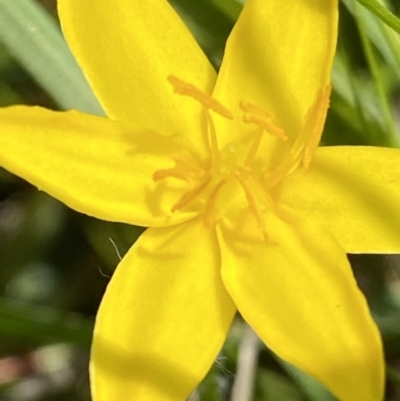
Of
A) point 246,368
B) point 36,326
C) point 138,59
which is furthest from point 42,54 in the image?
point 246,368

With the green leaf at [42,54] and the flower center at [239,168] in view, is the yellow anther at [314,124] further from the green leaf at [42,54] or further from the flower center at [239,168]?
the green leaf at [42,54]

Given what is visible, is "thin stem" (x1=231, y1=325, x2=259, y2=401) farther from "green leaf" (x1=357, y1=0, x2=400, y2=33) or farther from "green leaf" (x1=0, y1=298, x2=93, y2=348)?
"green leaf" (x1=357, y1=0, x2=400, y2=33)

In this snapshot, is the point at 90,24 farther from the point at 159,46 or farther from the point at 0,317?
the point at 0,317

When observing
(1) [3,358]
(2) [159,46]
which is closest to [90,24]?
(2) [159,46]

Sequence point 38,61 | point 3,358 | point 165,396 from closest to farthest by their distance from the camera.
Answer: point 165,396
point 38,61
point 3,358

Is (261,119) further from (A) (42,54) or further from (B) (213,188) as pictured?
(A) (42,54)

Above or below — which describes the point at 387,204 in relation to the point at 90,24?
below

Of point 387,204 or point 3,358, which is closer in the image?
point 387,204
